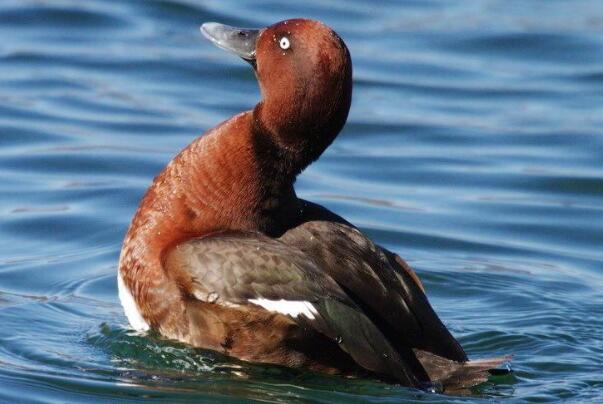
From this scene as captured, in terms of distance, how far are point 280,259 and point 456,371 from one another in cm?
98

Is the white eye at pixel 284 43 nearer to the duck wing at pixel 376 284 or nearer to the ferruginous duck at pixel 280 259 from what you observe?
the ferruginous duck at pixel 280 259

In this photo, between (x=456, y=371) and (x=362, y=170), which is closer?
(x=456, y=371)

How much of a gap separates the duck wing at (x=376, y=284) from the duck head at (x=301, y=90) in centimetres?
36

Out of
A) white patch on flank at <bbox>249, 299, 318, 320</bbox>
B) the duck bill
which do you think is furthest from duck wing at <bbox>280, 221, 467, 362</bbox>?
the duck bill

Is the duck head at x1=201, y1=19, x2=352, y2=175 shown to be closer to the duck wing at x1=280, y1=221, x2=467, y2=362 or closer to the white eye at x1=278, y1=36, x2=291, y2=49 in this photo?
the white eye at x1=278, y1=36, x2=291, y2=49

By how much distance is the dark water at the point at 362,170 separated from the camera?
6.95m

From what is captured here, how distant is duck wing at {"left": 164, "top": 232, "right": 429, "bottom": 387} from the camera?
249 inches

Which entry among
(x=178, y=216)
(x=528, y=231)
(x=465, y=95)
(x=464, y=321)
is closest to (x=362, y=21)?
(x=465, y=95)

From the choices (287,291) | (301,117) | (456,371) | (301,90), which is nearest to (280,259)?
(287,291)

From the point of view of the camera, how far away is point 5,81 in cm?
1310

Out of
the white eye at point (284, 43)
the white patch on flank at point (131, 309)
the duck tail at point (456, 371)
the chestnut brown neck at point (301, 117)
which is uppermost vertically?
the white eye at point (284, 43)

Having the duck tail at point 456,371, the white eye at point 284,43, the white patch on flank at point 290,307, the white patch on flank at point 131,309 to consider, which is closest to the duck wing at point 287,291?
the white patch on flank at point 290,307

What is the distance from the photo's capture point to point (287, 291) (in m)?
6.32

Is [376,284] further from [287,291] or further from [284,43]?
[284,43]
